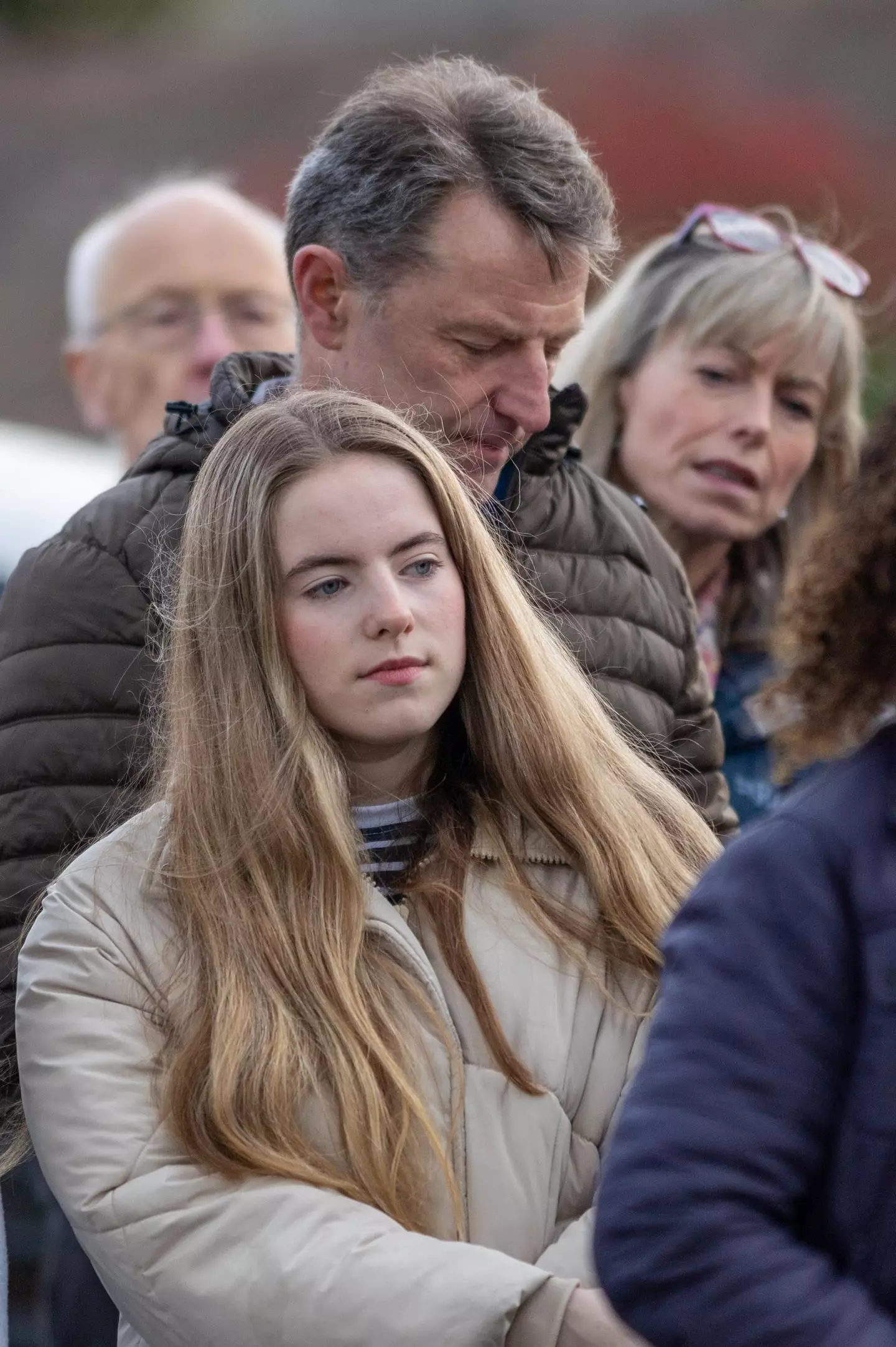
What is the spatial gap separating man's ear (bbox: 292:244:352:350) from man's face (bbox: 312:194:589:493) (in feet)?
0.20

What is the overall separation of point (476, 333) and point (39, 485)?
360 cm

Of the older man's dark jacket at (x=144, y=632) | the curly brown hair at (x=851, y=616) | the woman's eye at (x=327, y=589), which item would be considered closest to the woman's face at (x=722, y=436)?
the older man's dark jacket at (x=144, y=632)

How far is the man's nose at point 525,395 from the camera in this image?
2.76 metres

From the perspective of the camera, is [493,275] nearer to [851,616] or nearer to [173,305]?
[851,616]

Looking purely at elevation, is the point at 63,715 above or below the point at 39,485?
below

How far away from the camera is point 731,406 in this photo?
12.1ft

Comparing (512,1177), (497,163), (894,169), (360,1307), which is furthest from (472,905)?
(894,169)

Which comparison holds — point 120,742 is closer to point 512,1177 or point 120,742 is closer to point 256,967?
point 256,967

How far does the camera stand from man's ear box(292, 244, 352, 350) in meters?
2.85

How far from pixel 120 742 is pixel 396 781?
410 mm

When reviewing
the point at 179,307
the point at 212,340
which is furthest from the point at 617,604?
the point at 179,307

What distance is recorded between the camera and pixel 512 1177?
6.66 ft

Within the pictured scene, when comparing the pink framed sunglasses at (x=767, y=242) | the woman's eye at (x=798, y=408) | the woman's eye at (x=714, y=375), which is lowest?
the woman's eye at (x=798, y=408)

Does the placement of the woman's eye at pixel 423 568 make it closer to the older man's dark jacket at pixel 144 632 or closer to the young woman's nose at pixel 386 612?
the young woman's nose at pixel 386 612
